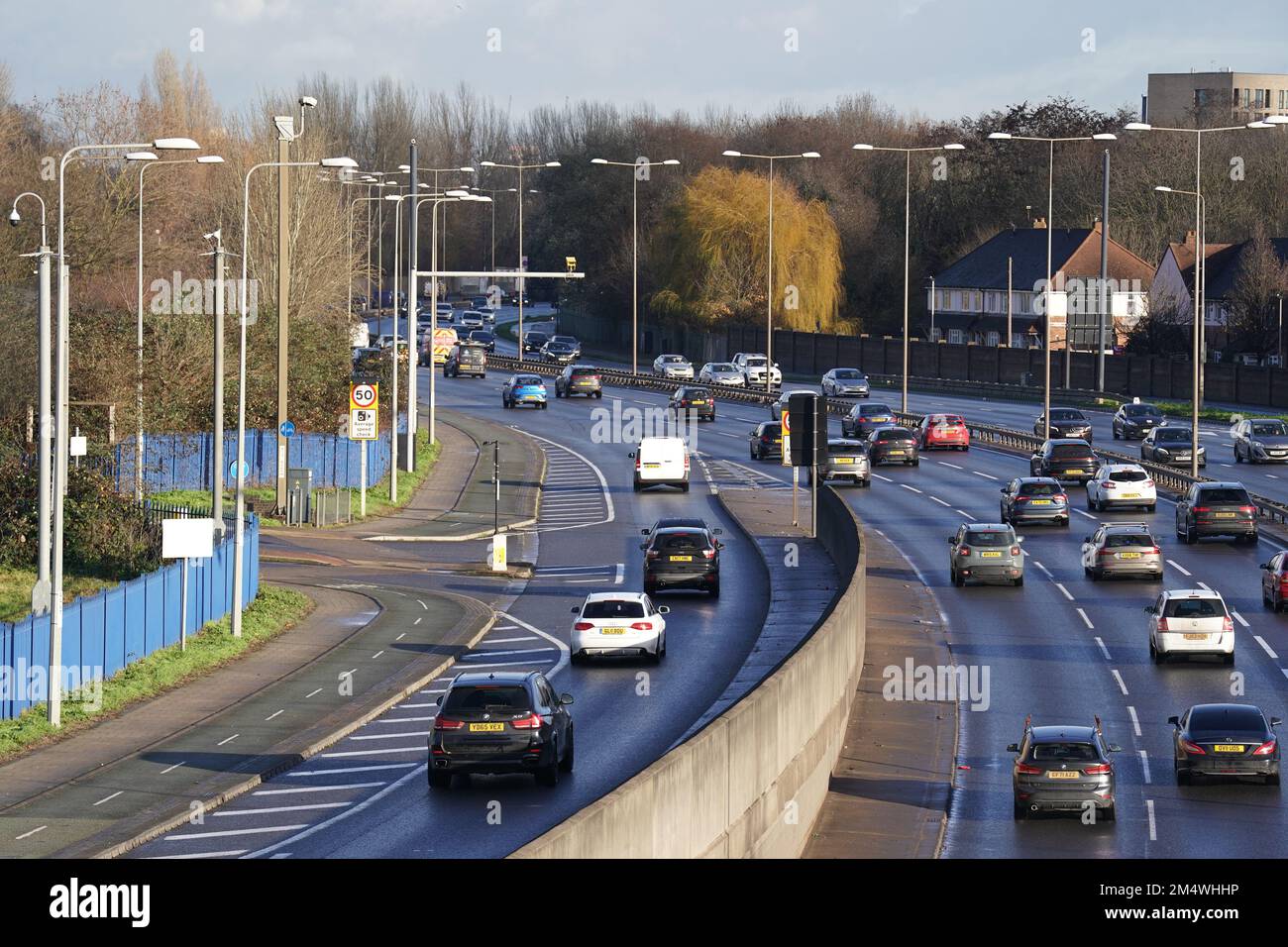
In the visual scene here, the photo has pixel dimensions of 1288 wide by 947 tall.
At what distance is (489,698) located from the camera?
26.0 m

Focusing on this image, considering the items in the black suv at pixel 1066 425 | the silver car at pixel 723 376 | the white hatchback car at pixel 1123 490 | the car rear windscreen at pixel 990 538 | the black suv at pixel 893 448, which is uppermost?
the silver car at pixel 723 376

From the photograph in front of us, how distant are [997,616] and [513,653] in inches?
439

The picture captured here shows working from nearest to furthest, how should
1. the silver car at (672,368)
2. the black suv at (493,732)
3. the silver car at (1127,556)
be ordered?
1. the black suv at (493,732)
2. the silver car at (1127,556)
3. the silver car at (672,368)

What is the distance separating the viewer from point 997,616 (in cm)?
4181

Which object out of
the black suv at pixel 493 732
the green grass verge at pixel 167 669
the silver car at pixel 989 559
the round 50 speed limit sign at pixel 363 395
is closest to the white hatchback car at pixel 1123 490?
Result: the silver car at pixel 989 559

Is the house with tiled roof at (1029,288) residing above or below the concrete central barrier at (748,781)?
above

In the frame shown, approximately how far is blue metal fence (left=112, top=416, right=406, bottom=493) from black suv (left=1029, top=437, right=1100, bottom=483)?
22.4 meters

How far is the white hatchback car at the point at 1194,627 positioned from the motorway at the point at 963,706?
426 millimetres

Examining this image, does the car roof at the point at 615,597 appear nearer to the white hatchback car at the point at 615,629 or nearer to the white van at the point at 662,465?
the white hatchback car at the point at 615,629

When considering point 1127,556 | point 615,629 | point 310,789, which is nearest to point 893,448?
point 1127,556

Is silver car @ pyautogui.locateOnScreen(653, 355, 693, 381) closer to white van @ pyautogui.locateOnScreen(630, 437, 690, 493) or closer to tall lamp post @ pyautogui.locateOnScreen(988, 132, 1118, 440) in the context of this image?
tall lamp post @ pyautogui.locateOnScreen(988, 132, 1118, 440)

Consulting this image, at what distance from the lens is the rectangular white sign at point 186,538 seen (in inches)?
1389

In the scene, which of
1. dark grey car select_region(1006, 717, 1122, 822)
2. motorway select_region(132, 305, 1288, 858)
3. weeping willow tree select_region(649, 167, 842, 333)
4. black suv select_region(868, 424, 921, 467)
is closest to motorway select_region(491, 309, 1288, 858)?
motorway select_region(132, 305, 1288, 858)
